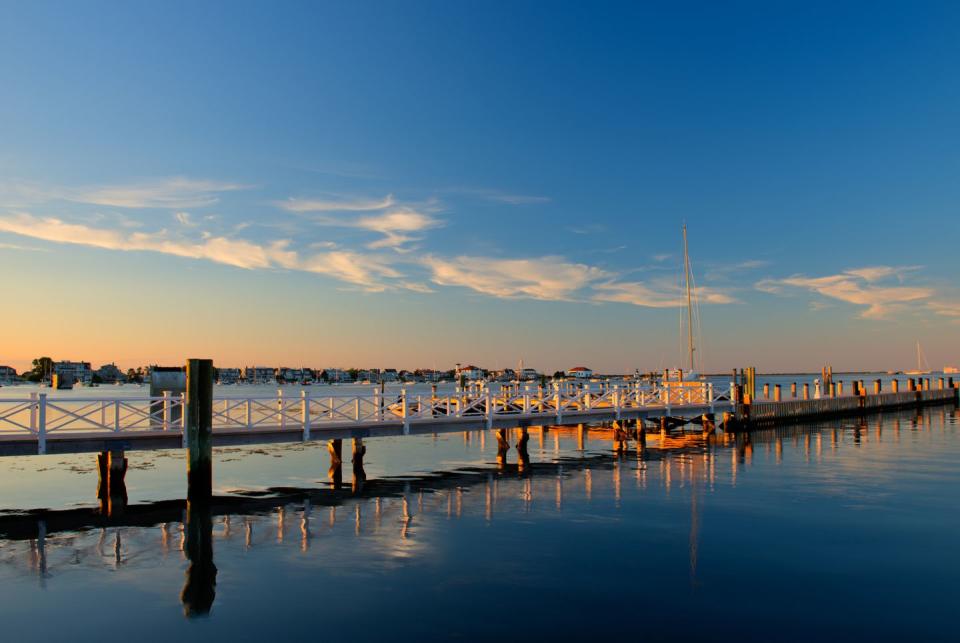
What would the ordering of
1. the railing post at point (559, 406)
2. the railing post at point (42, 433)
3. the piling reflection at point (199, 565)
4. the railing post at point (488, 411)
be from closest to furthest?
the piling reflection at point (199, 565) → the railing post at point (42, 433) → the railing post at point (488, 411) → the railing post at point (559, 406)

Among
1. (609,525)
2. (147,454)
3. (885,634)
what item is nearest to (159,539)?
(609,525)

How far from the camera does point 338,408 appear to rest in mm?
30562

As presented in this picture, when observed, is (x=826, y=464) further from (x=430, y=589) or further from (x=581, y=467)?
(x=430, y=589)

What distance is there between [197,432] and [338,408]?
8.89 meters

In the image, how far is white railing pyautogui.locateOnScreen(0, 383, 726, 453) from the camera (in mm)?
22016

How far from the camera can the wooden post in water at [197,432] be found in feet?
72.2

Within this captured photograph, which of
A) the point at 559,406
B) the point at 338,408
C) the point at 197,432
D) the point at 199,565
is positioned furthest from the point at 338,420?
the point at 199,565

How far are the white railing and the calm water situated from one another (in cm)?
229

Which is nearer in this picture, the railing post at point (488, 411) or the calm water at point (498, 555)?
the calm water at point (498, 555)

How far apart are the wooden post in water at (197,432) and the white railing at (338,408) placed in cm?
96

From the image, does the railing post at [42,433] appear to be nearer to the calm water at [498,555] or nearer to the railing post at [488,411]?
the calm water at [498,555]

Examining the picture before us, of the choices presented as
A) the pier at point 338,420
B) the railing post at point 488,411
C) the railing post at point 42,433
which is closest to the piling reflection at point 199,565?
the pier at point 338,420

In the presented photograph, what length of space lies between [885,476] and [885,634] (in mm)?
18701

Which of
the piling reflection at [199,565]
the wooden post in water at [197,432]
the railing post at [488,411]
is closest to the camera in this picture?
the piling reflection at [199,565]
